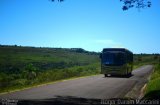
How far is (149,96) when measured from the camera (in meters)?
14.9

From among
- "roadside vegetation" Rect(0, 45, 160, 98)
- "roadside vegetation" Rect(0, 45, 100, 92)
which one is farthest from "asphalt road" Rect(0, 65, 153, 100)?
"roadside vegetation" Rect(0, 45, 100, 92)

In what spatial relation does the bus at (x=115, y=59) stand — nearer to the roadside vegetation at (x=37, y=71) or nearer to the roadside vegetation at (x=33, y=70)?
the roadside vegetation at (x=37, y=71)

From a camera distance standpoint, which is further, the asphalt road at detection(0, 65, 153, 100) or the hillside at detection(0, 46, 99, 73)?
the hillside at detection(0, 46, 99, 73)

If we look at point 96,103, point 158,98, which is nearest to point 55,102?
point 96,103

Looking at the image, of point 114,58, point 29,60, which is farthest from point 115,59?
point 29,60

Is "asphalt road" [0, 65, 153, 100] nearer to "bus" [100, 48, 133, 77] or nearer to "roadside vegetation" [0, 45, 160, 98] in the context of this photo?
"roadside vegetation" [0, 45, 160, 98]

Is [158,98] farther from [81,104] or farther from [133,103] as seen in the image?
[81,104]

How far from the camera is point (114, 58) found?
120 ft

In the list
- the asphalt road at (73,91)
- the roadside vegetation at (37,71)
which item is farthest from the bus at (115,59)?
the asphalt road at (73,91)

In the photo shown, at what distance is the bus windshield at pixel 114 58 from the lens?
120 feet

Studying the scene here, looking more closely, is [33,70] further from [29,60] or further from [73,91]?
[29,60]

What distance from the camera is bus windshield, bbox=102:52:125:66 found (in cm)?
3650

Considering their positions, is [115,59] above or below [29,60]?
above

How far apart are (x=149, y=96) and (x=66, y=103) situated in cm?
395
